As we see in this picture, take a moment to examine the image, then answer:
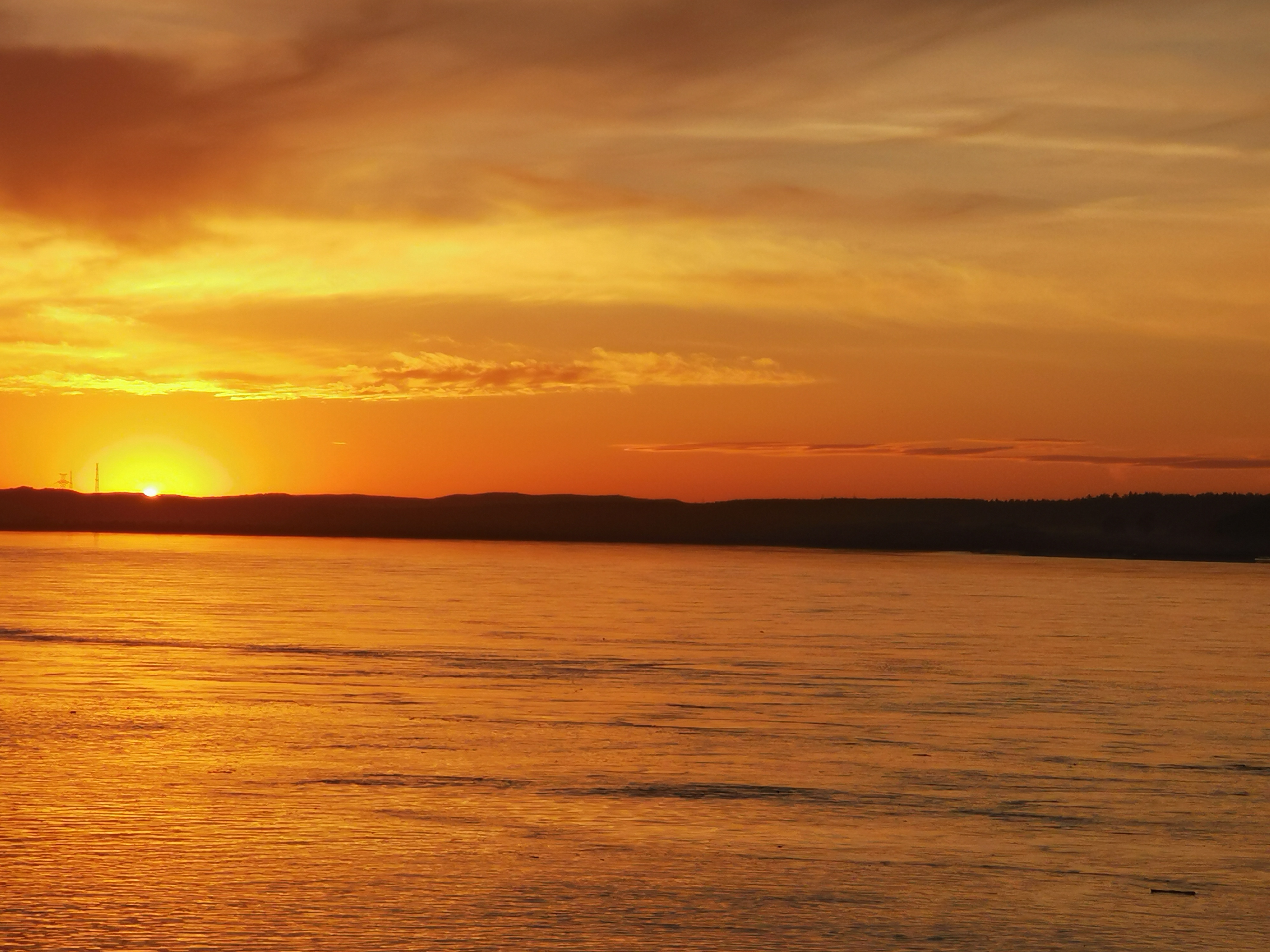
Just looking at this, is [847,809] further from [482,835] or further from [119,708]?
[119,708]

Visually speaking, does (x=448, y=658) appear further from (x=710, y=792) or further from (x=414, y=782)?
(x=710, y=792)

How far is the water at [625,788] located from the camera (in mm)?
9695

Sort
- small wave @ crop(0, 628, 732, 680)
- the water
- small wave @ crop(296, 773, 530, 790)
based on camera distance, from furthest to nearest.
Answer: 1. small wave @ crop(0, 628, 732, 680)
2. small wave @ crop(296, 773, 530, 790)
3. the water

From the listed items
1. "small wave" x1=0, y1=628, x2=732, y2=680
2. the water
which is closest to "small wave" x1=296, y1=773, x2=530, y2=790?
the water

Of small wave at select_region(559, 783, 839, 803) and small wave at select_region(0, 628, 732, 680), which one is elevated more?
small wave at select_region(0, 628, 732, 680)

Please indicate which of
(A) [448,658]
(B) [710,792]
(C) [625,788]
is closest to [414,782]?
(C) [625,788]

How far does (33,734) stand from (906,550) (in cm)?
11347

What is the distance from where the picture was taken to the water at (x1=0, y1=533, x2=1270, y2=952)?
970 centimetres

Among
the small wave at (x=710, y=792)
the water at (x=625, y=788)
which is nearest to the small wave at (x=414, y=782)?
the water at (x=625, y=788)

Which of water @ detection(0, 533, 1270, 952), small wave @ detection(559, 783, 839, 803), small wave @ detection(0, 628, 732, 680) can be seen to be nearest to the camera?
water @ detection(0, 533, 1270, 952)

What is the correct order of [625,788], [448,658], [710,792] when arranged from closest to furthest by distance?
[710,792] → [625,788] → [448,658]

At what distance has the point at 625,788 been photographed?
13.6 metres

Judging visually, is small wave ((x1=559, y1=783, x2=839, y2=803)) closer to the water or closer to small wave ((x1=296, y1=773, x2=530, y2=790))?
the water

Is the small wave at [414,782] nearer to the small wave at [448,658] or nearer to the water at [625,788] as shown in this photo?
the water at [625,788]
